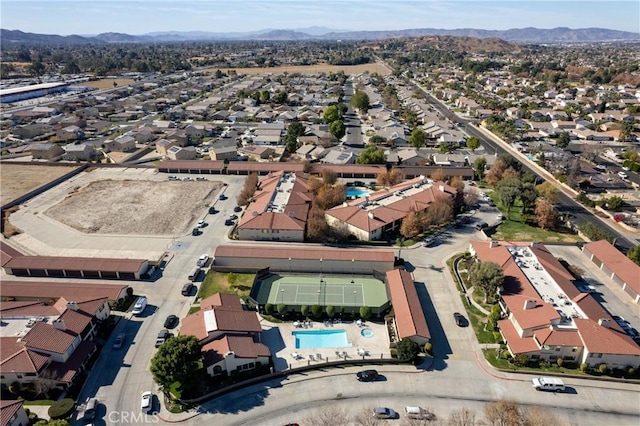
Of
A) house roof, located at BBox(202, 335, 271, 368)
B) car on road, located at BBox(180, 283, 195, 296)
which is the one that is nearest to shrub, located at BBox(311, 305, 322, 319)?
house roof, located at BBox(202, 335, 271, 368)

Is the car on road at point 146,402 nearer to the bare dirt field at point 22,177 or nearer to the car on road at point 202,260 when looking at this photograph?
the car on road at point 202,260

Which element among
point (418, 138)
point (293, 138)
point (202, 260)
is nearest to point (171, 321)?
point (202, 260)

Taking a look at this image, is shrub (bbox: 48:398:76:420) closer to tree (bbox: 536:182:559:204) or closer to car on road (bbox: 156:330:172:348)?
car on road (bbox: 156:330:172:348)

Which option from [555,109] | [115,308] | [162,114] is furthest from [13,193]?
[555,109]

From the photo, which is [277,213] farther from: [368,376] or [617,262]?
[617,262]

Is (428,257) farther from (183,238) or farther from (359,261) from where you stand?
(183,238)

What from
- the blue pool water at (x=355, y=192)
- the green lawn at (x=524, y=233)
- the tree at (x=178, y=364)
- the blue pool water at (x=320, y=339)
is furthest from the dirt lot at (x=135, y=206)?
the green lawn at (x=524, y=233)
